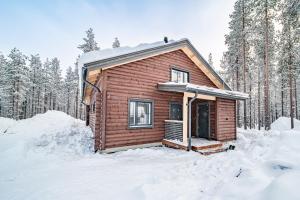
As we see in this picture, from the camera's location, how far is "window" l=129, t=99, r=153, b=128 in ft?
29.2

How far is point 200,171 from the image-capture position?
5.04 metres

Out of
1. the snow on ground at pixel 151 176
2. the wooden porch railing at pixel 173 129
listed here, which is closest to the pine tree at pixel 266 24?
the wooden porch railing at pixel 173 129

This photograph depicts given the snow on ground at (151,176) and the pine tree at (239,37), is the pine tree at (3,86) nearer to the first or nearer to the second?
the snow on ground at (151,176)

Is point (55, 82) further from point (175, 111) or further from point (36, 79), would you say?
point (175, 111)

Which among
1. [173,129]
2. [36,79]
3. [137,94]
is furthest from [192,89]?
[36,79]

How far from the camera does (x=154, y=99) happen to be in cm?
975

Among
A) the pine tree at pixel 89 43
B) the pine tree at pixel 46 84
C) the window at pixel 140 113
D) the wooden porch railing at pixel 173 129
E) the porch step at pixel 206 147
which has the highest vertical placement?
the pine tree at pixel 89 43

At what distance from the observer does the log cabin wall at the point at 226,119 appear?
36.4ft

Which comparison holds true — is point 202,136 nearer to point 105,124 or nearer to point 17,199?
point 105,124

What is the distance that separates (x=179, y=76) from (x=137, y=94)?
3856mm

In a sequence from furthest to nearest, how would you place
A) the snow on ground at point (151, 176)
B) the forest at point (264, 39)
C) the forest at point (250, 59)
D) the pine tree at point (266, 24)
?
the forest at point (250, 59) < the forest at point (264, 39) < the pine tree at point (266, 24) < the snow on ground at point (151, 176)

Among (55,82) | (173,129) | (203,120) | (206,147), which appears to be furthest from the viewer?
(55,82)

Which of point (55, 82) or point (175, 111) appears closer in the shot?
point (175, 111)

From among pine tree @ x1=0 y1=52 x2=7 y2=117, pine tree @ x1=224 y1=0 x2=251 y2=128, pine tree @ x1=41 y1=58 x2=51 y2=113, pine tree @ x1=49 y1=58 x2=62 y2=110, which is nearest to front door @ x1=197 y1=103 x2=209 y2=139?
pine tree @ x1=224 y1=0 x2=251 y2=128
